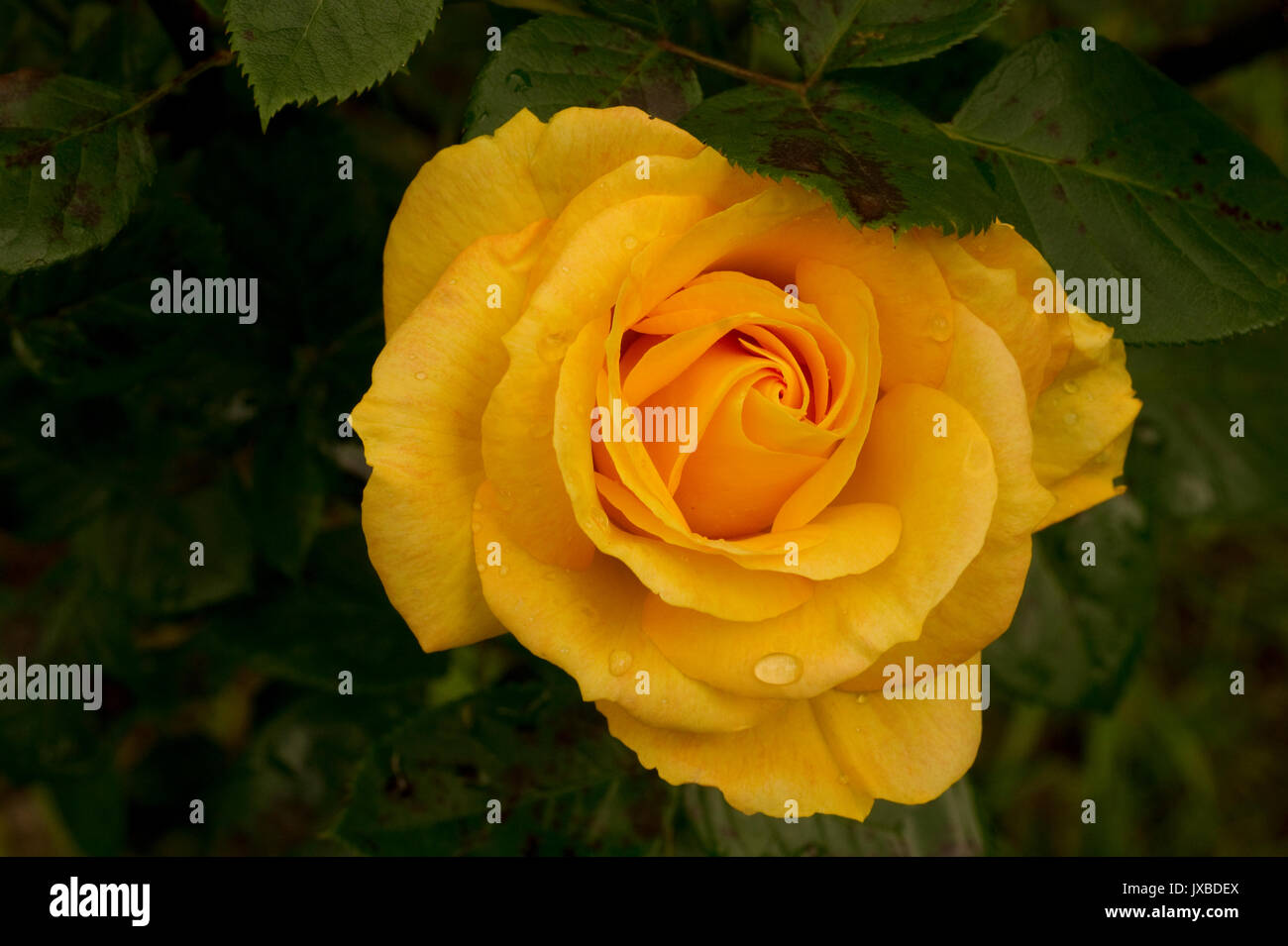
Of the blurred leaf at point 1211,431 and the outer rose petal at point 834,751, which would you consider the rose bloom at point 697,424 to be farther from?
the blurred leaf at point 1211,431

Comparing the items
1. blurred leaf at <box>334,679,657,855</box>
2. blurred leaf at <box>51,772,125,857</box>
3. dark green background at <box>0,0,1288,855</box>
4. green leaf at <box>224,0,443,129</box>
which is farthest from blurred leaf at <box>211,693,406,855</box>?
green leaf at <box>224,0,443,129</box>

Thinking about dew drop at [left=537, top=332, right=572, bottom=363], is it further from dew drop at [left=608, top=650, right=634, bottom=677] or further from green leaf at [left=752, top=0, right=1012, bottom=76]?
green leaf at [left=752, top=0, right=1012, bottom=76]

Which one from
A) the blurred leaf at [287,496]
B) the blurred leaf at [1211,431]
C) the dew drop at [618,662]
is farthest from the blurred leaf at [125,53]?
the blurred leaf at [1211,431]

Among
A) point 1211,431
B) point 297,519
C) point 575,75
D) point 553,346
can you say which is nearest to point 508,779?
point 297,519

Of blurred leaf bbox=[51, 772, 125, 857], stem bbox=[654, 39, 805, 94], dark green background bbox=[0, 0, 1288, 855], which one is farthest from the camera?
blurred leaf bbox=[51, 772, 125, 857]

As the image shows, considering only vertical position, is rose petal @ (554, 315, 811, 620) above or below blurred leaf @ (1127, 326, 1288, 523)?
below

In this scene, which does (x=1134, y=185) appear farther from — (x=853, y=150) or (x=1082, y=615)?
(x=1082, y=615)

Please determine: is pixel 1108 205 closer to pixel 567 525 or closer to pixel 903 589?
pixel 903 589
